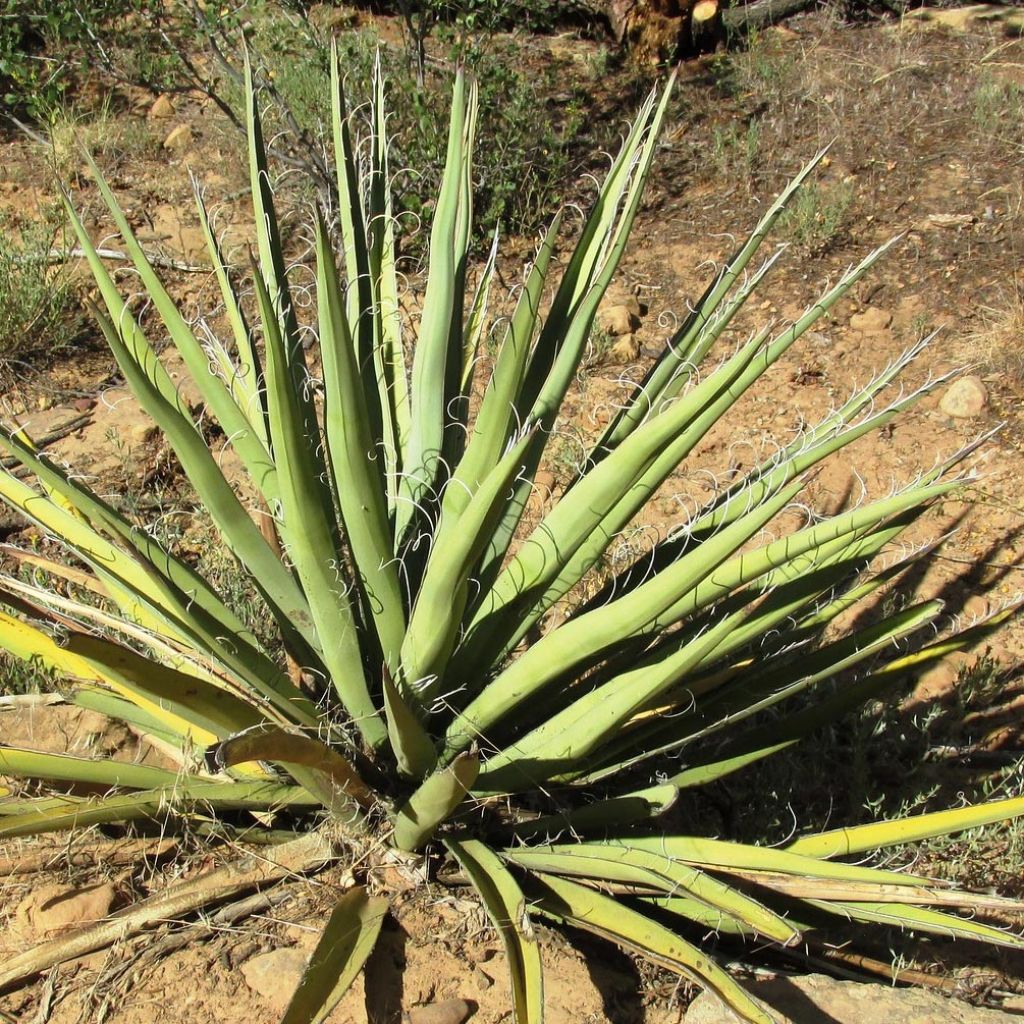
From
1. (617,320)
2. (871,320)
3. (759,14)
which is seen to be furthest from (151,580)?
(759,14)

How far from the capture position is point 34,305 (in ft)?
14.3

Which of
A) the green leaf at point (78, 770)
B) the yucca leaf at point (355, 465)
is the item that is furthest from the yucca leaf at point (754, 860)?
the green leaf at point (78, 770)

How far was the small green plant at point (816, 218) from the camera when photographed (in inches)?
198

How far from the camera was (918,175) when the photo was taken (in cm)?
542

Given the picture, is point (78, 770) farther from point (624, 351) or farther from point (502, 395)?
point (624, 351)

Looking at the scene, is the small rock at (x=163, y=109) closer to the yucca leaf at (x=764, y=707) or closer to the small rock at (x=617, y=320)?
the small rock at (x=617, y=320)

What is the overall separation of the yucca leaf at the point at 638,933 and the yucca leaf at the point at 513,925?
5.1 inches

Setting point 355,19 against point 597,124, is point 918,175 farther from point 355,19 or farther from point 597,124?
point 355,19

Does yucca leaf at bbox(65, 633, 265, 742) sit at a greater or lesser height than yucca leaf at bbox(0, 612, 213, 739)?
greater

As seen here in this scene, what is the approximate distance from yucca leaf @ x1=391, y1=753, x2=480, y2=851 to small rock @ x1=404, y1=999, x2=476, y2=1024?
29 cm

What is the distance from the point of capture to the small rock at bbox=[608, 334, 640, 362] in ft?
15.0

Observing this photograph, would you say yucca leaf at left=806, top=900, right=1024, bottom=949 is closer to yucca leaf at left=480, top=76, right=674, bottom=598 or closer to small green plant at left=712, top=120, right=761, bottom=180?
yucca leaf at left=480, top=76, right=674, bottom=598

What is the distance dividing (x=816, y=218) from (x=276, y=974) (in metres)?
4.28

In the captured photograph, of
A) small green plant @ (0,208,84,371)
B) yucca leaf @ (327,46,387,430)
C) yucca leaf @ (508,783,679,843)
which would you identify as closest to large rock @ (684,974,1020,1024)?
yucca leaf @ (508,783,679,843)
